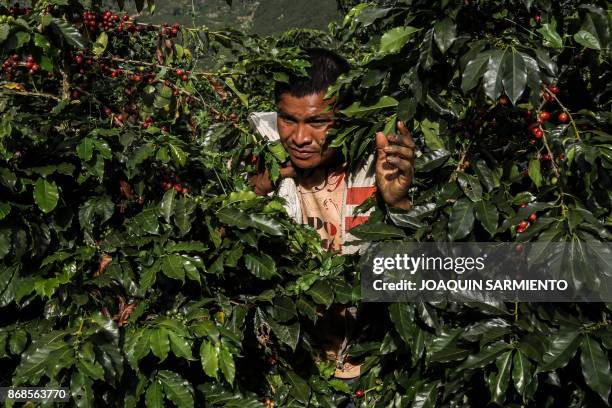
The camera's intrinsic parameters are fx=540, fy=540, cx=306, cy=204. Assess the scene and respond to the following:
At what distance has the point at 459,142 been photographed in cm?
234

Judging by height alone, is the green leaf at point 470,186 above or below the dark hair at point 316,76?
below

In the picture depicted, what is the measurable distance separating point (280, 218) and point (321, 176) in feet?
2.69

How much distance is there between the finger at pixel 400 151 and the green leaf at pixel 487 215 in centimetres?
39

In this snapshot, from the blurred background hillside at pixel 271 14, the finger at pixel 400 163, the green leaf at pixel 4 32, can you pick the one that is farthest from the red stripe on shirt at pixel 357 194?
the blurred background hillside at pixel 271 14

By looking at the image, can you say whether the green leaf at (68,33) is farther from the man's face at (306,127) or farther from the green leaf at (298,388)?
the green leaf at (298,388)

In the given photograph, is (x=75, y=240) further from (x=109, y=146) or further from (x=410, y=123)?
(x=410, y=123)

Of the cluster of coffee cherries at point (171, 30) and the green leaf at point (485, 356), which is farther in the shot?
the cluster of coffee cherries at point (171, 30)

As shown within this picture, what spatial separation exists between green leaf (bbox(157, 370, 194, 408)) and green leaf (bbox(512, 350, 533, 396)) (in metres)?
1.27

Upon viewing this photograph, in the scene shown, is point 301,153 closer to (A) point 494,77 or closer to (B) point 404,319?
(B) point 404,319

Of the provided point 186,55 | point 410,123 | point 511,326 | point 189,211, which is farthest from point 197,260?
point 186,55

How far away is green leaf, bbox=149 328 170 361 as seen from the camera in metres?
2.02

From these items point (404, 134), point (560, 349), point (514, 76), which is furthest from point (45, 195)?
point (560, 349)

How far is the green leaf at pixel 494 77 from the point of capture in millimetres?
1904

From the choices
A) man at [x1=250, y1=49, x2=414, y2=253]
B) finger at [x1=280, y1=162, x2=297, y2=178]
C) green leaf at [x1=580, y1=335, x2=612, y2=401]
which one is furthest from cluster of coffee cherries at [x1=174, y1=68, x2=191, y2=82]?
green leaf at [x1=580, y1=335, x2=612, y2=401]
